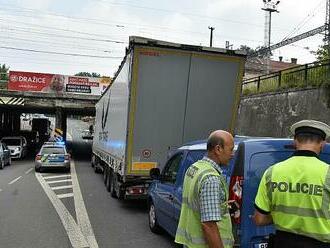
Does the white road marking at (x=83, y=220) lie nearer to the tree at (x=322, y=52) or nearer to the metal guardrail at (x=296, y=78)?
the metal guardrail at (x=296, y=78)

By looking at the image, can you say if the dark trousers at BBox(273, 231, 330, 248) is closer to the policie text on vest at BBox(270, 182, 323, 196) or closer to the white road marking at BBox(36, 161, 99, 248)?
the policie text on vest at BBox(270, 182, 323, 196)

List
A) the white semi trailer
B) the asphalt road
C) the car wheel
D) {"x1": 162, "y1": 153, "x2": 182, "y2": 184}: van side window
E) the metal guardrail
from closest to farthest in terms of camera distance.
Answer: {"x1": 162, "y1": 153, "x2": 182, "y2": 184}: van side window
the asphalt road
the car wheel
the white semi trailer
the metal guardrail

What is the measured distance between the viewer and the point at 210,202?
364 centimetres

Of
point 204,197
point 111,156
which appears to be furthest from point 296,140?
point 111,156

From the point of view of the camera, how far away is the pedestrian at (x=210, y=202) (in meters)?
3.62

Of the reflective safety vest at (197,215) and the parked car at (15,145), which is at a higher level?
the reflective safety vest at (197,215)

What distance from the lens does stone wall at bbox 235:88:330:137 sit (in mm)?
18531

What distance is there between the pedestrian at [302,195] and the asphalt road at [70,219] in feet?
18.1

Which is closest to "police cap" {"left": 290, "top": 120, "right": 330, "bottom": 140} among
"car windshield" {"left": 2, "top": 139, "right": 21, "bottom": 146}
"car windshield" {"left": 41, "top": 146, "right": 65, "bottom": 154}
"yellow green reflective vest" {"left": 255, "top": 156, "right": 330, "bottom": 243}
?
"yellow green reflective vest" {"left": 255, "top": 156, "right": 330, "bottom": 243}

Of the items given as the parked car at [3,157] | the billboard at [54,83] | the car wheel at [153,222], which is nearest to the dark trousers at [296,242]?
the car wheel at [153,222]

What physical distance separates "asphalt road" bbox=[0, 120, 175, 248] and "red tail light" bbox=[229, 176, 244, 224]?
3.37 meters

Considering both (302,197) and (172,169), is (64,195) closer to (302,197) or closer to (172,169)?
(172,169)

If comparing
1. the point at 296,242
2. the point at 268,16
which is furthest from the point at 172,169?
the point at 268,16

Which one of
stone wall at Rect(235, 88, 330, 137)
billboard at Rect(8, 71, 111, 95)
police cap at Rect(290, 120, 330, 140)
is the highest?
billboard at Rect(8, 71, 111, 95)
